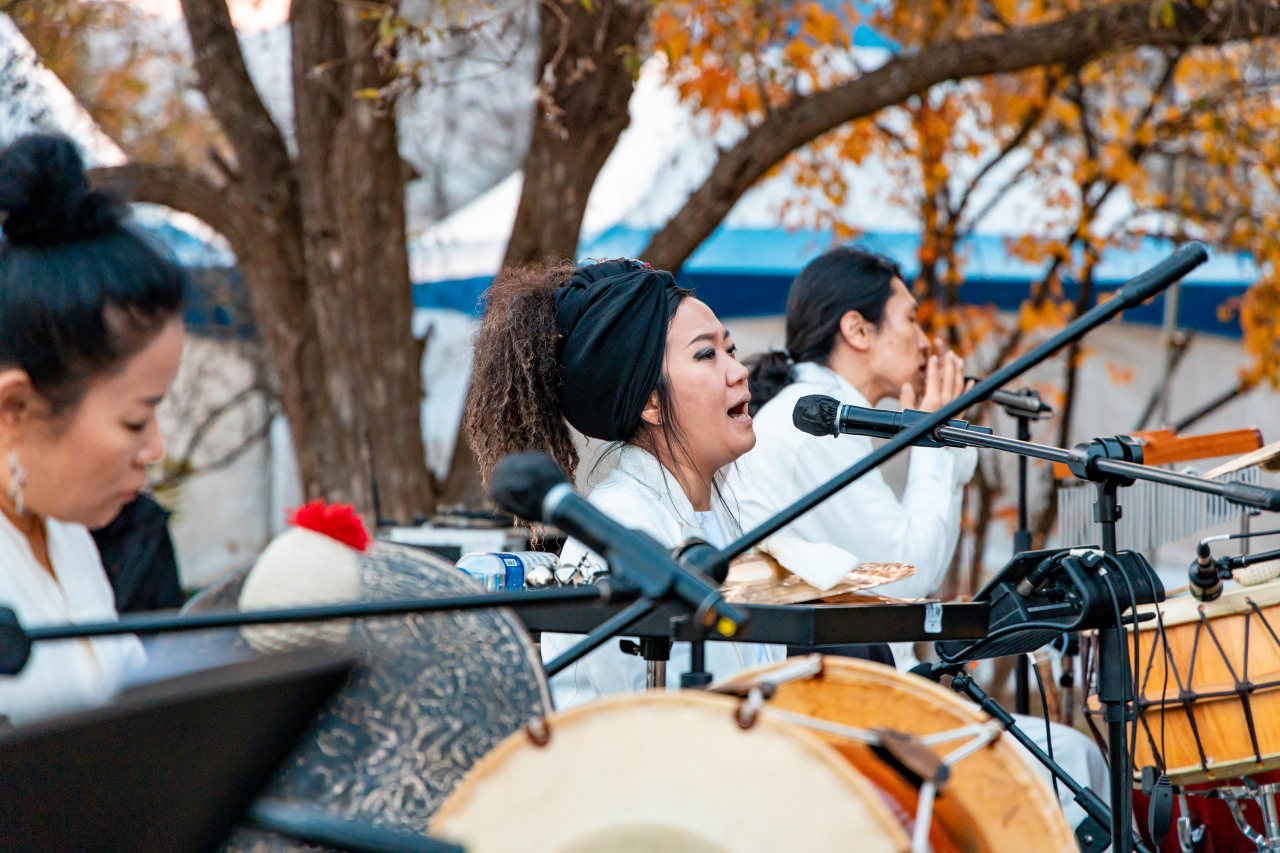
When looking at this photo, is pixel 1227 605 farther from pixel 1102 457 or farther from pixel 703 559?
pixel 703 559

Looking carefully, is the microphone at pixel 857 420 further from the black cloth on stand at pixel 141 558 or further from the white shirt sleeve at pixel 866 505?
the black cloth on stand at pixel 141 558

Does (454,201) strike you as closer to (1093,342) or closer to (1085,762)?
(1093,342)

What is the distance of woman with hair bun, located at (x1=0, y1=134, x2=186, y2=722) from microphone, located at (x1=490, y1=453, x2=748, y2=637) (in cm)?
52

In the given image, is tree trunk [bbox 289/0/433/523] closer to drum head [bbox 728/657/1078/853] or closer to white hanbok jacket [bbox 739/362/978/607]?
white hanbok jacket [bbox 739/362/978/607]

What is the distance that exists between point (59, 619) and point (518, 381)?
3.58ft

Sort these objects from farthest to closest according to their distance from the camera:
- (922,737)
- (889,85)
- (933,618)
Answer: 1. (889,85)
2. (933,618)
3. (922,737)

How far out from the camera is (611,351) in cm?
243

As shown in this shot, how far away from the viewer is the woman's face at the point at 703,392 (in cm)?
248

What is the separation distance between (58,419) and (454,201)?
11345 mm

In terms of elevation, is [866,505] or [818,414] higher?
[818,414]

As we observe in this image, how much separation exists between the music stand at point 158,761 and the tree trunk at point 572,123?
322 centimetres

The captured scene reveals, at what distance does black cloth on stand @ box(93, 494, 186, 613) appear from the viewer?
10.5 ft

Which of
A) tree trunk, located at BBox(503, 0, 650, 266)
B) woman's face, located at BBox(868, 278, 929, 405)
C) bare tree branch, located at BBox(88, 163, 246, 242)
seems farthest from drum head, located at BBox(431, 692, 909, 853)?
bare tree branch, located at BBox(88, 163, 246, 242)

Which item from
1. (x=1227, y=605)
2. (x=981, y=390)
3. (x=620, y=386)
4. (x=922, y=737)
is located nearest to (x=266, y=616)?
(x=922, y=737)
